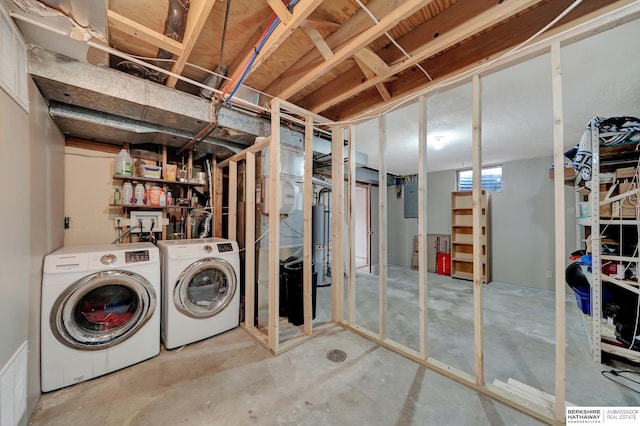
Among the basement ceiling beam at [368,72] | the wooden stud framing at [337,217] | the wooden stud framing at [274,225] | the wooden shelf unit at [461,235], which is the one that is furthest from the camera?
the wooden shelf unit at [461,235]

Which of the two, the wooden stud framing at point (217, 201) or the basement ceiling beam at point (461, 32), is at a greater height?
the basement ceiling beam at point (461, 32)

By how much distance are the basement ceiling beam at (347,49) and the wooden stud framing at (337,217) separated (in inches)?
28.7

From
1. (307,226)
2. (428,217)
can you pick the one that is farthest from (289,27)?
(428,217)

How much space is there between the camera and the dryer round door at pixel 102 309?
1677mm

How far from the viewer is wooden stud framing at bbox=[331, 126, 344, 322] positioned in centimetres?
259

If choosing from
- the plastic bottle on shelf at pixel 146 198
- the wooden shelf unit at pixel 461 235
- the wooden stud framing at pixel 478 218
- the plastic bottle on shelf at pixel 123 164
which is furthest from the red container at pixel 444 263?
the plastic bottle on shelf at pixel 123 164

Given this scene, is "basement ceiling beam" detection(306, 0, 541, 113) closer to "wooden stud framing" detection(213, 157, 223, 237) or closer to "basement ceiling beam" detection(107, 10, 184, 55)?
"basement ceiling beam" detection(107, 10, 184, 55)

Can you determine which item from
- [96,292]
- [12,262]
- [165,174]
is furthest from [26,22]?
[96,292]

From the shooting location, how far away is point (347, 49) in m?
1.57

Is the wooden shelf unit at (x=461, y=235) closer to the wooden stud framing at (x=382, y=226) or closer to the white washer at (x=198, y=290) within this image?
the wooden stud framing at (x=382, y=226)

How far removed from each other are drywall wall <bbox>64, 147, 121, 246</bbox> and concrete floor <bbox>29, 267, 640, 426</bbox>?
1539mm

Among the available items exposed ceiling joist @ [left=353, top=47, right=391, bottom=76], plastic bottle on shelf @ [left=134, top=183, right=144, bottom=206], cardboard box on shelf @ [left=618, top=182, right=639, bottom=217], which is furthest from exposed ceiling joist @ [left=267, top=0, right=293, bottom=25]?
cardboard box on shelf @ [left=618, top=182, right=639, bottom=217]

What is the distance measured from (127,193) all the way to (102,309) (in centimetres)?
128

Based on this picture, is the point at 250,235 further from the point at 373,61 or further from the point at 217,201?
the point at 373,61
